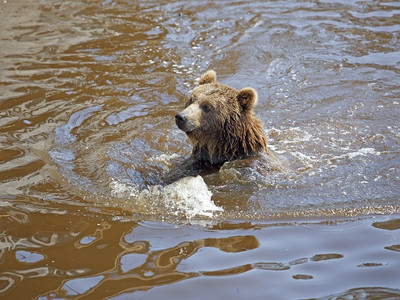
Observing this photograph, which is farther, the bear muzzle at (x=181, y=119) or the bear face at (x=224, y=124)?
the bear face at (x=224, y=124)

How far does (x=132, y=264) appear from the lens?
470 centimetres

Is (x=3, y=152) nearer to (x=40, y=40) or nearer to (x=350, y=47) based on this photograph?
(x=40, y=40)

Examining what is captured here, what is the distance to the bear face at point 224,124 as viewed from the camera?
6.57 metres

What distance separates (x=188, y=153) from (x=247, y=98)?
1367 mm

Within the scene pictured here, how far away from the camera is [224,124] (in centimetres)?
664

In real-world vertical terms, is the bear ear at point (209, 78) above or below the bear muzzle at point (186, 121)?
above

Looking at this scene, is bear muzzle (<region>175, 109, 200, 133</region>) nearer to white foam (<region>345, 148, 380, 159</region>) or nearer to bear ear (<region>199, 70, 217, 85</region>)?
bear ear (<region>199, 70, 217, 85</region>)

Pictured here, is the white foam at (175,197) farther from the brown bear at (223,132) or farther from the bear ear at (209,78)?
the bear ear at (209,78)

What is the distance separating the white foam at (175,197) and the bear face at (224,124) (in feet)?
1.91

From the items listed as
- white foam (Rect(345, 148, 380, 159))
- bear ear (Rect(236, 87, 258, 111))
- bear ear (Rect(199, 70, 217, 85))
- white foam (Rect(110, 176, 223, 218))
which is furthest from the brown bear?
white foam (Rect(345, 148, 380, 159))

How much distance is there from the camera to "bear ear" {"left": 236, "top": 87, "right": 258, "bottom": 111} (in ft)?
21.5

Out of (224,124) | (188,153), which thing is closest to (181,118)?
(224,124)

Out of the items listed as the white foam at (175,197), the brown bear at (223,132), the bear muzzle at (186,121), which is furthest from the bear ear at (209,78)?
the white foam at (175,197)

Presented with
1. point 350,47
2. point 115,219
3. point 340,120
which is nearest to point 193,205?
point 115,219
